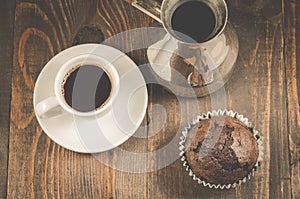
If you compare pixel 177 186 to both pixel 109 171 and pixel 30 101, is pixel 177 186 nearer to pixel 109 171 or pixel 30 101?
pixel 109 171

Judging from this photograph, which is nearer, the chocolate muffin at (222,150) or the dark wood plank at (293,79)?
the chocolate muffin at (222,150)

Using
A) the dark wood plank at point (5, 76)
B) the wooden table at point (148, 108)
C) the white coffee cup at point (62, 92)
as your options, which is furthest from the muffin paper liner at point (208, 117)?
the dark wood plank at point (5, 76)

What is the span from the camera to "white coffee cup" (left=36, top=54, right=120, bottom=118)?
→ 1.39 metres

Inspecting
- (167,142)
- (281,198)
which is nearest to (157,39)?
(167,142)

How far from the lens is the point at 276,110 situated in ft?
4.99

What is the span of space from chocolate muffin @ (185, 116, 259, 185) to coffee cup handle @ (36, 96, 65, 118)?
0.92 ft

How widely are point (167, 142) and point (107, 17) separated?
0.31 meters

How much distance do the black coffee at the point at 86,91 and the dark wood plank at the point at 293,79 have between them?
0.41 metres

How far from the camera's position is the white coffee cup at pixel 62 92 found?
1394 millimetres

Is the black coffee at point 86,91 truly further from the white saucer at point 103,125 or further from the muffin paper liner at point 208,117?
the muffin paper liner at point 208,117

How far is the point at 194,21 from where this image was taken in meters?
1.33

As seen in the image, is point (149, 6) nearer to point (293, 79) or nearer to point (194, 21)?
point (194, 21)

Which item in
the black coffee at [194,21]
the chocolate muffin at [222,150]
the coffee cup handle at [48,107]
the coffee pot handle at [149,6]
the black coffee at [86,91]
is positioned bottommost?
the chocolate muffin at [222,150]

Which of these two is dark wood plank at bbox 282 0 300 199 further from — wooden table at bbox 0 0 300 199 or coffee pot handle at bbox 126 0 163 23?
coffee pot handle at bbox 126 0 163 23
